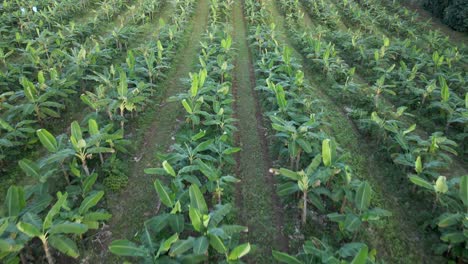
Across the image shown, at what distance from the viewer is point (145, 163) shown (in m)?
7.00

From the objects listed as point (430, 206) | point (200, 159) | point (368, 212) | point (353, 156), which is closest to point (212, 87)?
point (200, 159)

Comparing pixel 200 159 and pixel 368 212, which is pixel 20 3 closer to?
pixel 200 159

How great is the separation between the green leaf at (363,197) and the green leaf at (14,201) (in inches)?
197

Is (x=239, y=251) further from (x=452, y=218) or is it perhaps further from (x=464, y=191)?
(x=464, y=191)

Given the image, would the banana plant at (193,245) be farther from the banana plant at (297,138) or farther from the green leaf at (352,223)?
the banana plant at (297,138)

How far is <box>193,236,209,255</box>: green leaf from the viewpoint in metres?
4.23

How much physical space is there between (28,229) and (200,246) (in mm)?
2121

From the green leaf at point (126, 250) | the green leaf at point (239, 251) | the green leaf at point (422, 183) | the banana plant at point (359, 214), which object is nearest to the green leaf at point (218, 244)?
the green leaf at point (239, 251)

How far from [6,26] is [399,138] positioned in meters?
13.7

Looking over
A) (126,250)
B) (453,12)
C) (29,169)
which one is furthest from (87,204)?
(453,12)

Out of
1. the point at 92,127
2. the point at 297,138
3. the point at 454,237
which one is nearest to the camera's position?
the point at 454,237

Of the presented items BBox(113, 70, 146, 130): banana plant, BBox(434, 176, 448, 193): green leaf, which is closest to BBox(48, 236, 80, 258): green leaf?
BBox(113, 70, 146, 130): banana plant

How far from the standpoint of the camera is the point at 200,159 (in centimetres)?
603

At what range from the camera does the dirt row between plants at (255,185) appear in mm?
5430
